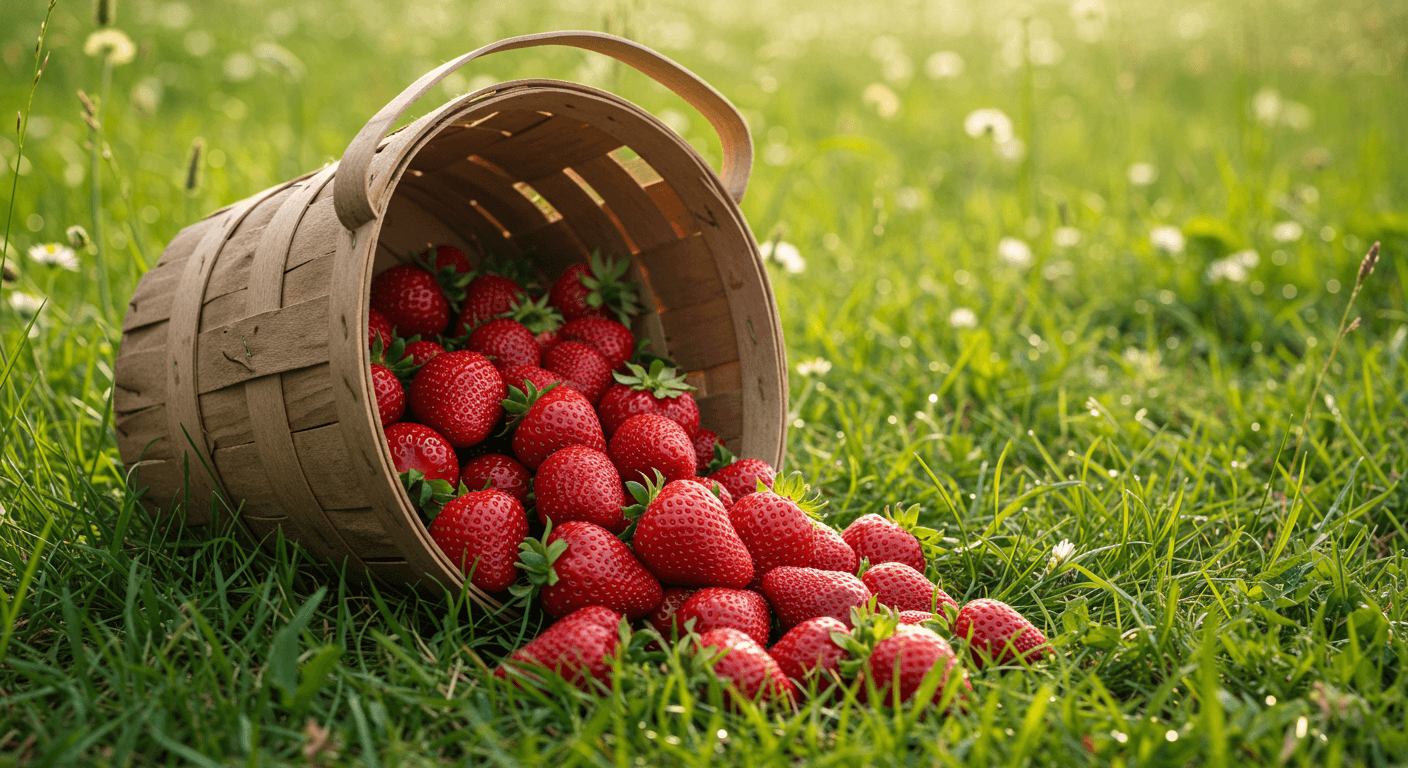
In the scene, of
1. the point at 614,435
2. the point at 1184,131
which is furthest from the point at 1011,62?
the point at 614,435

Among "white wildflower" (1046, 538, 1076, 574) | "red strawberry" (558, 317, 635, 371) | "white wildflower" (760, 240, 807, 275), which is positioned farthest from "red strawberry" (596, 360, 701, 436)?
"white wildflower" (760, 240, 807, 275)

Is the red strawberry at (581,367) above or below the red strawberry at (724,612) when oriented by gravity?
above

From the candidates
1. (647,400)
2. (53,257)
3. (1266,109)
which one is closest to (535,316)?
(647,400)

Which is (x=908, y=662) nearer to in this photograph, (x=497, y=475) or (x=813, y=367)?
(x=497, y=475)

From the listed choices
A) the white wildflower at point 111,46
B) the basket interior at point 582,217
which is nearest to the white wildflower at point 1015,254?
the basket interior at point 582,217

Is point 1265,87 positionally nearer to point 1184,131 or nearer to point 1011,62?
point 1184,131

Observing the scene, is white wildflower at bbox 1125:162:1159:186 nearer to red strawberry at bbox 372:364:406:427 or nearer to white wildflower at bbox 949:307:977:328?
white wildflower at bbox 949:307:977:328

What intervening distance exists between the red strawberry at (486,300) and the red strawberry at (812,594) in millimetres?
898

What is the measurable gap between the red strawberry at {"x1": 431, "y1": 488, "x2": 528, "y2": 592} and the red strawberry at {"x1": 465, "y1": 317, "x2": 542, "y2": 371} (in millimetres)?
420

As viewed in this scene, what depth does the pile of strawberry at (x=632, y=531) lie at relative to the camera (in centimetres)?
134

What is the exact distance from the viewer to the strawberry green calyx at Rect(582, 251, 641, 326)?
2.06m

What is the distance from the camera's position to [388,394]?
161 cm

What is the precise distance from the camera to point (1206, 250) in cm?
332

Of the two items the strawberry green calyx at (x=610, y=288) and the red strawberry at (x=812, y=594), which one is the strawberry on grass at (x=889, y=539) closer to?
the red strawberry at (x=812, y=594)
